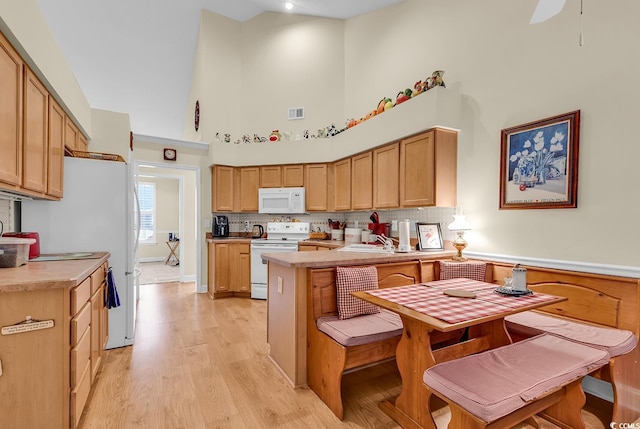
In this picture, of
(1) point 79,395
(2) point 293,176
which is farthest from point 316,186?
(1) point 79,395

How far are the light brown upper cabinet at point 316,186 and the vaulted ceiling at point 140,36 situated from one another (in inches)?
94.5

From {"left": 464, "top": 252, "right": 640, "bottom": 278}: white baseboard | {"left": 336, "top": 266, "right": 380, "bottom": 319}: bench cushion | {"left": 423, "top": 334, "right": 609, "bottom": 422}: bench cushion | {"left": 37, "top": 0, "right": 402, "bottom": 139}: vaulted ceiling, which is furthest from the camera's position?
{"left": 37, "top": 0, "right": 402, "bottom": 139}: vaulted ceiling

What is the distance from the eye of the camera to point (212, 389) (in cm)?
216

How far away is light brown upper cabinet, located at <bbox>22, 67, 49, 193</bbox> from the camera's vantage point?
A: 1.90 m

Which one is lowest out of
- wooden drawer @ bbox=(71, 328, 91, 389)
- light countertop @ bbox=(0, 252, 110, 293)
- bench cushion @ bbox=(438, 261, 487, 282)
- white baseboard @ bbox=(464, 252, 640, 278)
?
wooden drawer @ bbox=(71, 328, 91, 389)

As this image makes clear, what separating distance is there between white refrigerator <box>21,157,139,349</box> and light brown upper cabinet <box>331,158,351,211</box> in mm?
2668

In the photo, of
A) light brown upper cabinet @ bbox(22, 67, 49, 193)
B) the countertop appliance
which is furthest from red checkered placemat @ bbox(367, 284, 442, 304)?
the countertop appliance

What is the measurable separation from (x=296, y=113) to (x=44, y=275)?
4.21 metres

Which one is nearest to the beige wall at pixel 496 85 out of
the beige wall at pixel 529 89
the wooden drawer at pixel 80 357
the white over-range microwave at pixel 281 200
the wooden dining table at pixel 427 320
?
the beige wall at pixel 529 89

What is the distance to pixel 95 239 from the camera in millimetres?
2656

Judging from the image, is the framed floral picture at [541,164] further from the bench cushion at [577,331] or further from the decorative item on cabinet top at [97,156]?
the decorative item on cabinet top at [97,156]

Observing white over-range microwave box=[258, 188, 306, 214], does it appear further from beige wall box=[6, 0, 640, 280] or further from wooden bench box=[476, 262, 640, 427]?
wooden bench box=[476, 262, 640, 427]

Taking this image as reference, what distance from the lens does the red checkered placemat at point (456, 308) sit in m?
1.43

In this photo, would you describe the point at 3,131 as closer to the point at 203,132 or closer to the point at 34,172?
the point at 34,172
